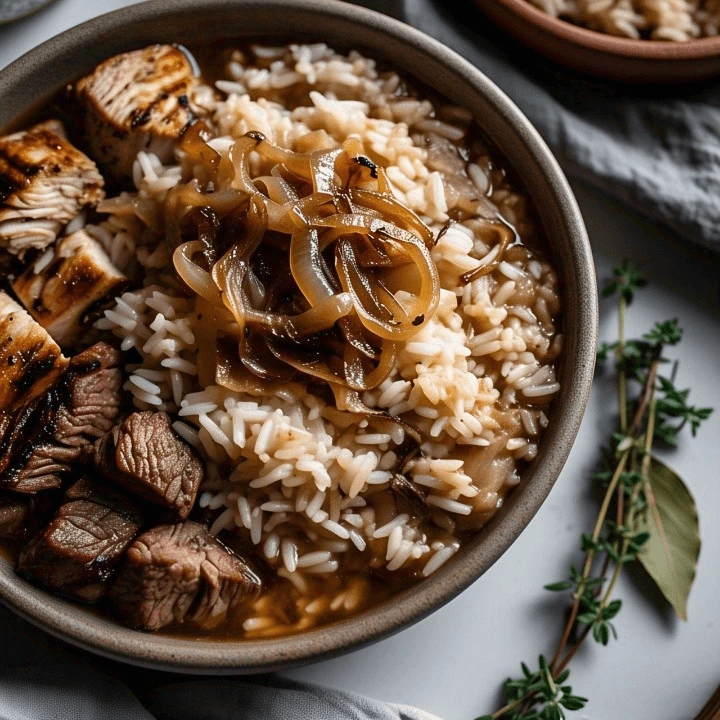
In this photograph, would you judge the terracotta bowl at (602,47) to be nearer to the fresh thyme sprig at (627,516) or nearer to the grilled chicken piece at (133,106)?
the fresh thyme sprig at (627,516)

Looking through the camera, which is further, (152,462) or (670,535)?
(670,535)

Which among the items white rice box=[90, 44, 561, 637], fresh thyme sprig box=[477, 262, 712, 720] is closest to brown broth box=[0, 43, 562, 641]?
white rice box=[90, 44, 561, 637]

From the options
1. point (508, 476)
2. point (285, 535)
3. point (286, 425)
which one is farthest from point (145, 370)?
point (508, 476)

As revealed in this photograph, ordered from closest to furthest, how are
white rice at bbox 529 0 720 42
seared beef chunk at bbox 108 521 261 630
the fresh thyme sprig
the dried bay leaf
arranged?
seared beef chunk at bbox 108 521 261 630 → the fresh thyme sprig → the dried bay leaf → white rice at bbox 529 0 720 42

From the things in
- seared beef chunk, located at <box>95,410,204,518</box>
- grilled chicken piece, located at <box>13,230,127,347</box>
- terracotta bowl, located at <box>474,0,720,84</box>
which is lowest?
seared beef chunk, located at <box>95,410,204,518</box>

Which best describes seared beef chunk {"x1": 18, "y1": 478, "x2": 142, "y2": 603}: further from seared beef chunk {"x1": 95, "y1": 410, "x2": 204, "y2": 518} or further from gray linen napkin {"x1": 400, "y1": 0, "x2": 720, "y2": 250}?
gray linen napkin {"x1": 400, "y1": 0, "x2": 720, "y2": 250}

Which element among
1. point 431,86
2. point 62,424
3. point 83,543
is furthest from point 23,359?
point 431,86

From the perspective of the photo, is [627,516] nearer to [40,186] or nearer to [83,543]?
[83,543]
